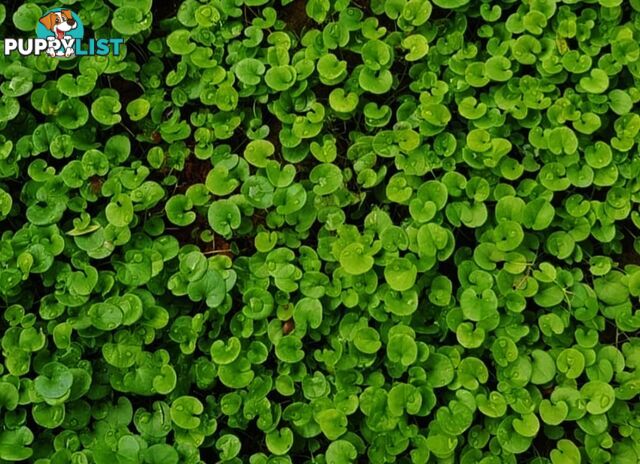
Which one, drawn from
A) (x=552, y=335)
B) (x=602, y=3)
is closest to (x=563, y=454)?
(x=552, y=335)

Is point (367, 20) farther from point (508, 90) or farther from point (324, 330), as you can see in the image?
point (324, 330)

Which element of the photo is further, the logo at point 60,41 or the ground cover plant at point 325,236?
the logo at point 60,41

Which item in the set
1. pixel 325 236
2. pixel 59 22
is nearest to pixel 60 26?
pixel 59 22

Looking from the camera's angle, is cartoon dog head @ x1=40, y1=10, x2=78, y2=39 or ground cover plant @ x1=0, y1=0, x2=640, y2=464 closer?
ground cover plant @ x1=0, y1=0, x2=640, y2=464
